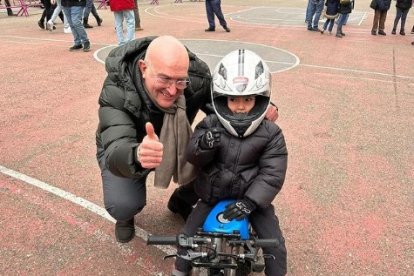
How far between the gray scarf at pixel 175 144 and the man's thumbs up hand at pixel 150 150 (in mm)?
589

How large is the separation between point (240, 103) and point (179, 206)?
129 centimetres

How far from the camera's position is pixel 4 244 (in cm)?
298

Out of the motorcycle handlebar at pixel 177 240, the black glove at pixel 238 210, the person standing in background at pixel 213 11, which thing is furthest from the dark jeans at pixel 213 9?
the motorcycle handlebar at pixel 177 240

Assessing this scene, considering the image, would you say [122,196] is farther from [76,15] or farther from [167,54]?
[76,15]

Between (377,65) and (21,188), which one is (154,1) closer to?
(377,65)

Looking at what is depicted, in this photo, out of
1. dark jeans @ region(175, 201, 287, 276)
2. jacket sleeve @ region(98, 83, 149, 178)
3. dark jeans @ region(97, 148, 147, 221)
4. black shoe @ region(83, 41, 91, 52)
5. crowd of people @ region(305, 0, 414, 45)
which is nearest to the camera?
jacket sleeve @ region(98, 83, 149, 178)

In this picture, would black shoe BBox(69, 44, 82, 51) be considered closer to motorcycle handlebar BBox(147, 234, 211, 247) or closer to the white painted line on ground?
the white painted line on ground

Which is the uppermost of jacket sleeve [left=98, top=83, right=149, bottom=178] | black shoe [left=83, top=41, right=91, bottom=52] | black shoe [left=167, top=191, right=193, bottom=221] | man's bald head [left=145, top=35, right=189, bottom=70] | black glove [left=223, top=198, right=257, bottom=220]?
man's bald head [left=145, top=35, right=189, bottom=70]

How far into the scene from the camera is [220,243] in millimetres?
2139

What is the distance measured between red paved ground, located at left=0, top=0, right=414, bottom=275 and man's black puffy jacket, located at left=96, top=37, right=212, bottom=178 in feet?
3.43

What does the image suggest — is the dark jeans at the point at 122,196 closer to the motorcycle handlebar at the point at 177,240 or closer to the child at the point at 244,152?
the child at the point at 244,152

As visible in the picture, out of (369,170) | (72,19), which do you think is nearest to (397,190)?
(369,170)

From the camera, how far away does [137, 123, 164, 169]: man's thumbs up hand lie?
188 centimetres

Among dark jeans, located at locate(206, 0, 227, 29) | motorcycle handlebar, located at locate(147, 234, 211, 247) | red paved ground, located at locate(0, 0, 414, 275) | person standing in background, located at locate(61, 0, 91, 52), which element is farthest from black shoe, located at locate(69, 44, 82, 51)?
motorcycle handlebar, located at locate(147, 234, 211, 247)
